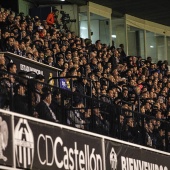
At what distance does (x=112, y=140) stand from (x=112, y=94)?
3684 mm

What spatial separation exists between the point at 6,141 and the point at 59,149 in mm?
1949

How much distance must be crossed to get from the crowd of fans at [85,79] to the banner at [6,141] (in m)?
0.26

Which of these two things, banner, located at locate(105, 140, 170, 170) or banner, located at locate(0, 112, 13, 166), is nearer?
banner, located at locate(0, 112, 13, 166)

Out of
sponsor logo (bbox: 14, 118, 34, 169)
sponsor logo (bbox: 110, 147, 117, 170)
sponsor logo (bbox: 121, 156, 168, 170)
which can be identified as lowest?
sponsor logo (bbox: 121, 156, 168, 170)

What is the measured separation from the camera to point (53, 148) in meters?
14.9

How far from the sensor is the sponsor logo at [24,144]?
44.9 feet

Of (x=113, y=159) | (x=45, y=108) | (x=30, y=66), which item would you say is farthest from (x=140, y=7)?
(x=45, y=108)

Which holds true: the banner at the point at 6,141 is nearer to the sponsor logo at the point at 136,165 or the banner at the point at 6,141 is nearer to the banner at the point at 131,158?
the banner at the point at 131,158

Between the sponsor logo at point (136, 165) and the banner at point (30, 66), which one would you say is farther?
the sponsor logo at point (136, 165)

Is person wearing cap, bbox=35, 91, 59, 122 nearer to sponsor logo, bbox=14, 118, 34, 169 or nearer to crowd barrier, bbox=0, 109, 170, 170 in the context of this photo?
crowd barrier, bbox=0, 109, 170, 170

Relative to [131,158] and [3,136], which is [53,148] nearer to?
[3,136]

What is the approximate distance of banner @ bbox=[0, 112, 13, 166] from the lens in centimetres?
1320

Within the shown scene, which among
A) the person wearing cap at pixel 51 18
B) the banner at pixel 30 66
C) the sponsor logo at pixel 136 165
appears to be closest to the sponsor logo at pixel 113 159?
the sponsor logo at pixel 136 165

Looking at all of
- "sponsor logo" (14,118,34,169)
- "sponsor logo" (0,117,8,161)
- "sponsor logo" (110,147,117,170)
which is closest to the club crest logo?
"sponsor logo" (0,117,8,161)
